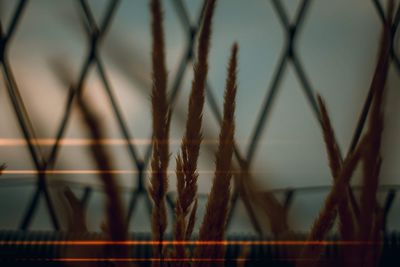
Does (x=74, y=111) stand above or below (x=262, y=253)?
below

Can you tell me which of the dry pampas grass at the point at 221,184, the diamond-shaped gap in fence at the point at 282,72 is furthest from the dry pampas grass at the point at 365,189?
the diamond-shaped gap in fence at the point at 282,72

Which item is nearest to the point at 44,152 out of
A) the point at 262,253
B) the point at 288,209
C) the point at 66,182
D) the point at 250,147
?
the point at 66,182

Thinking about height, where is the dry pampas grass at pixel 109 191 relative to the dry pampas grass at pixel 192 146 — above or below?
below

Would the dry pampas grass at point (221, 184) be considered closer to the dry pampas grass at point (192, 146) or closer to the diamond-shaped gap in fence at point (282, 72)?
the dry pampas grass at point (192, 146)

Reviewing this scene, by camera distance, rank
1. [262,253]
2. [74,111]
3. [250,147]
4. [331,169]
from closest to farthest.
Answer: [74,111] < [331,169] < [262,253] < [250,147]

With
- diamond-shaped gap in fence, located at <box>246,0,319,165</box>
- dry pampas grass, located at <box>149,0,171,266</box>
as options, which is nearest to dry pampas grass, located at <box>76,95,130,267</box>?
dry pampas grass, located at <box>149,0,171,266</box>

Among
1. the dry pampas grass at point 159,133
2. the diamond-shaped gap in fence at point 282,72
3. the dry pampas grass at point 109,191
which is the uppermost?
the diamond-shaped gap in fence at point 282,72

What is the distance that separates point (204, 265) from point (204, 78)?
109 mm

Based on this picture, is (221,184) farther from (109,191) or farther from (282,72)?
(282,72)

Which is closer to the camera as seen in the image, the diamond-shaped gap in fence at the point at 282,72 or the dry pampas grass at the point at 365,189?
the dry pampas grass at the point at 365,189

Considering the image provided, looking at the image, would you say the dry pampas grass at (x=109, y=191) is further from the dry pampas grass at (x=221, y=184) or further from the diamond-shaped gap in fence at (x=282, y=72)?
the diamond-shaped gap in fence at (x=282, y=72)

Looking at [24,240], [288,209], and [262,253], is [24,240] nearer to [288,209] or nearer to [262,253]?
[262,253]

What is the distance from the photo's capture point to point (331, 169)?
336mm

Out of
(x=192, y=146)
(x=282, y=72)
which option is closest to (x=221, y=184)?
(x=192, y=146)
